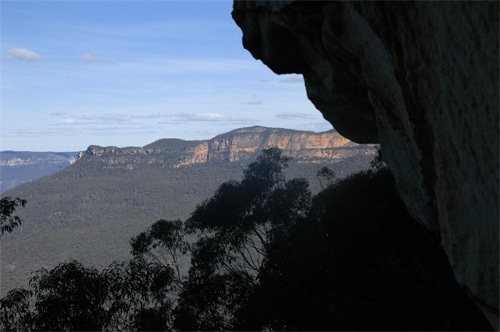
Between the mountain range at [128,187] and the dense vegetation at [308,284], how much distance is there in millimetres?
70211

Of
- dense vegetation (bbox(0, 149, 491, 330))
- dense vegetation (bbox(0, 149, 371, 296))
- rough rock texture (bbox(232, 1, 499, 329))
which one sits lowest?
dense vegetation (bbox(0, 149, 371, 296))

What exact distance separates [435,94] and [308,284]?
9.99m

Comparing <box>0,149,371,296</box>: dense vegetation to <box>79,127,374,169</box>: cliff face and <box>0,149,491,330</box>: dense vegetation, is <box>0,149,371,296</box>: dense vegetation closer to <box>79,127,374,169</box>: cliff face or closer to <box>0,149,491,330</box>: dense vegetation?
<box>79,127,374,169</box>: cliff face

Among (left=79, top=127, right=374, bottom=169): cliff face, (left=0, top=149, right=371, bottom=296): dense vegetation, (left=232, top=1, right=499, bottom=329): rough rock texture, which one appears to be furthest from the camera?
(left=79, top=127, right=374, bottom=169): cliff face

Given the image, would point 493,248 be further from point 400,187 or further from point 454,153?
point 400,187

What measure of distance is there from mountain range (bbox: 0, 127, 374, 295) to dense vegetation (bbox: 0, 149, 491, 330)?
70.2 metres

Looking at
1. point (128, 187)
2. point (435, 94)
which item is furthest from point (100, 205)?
point (435, 94)

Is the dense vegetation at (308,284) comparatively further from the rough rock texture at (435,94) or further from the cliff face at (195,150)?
the cliff face at (195,150)

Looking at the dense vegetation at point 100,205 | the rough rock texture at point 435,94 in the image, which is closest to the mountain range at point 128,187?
the dense vegetation at point 100,205

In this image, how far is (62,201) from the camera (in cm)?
15175

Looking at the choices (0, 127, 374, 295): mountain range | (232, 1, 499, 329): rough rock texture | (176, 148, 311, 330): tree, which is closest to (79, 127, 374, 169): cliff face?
(0, 127, 374, 295): mountain range

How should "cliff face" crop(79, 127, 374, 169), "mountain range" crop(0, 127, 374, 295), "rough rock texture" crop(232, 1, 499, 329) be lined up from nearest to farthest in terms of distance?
1. "rough rock texture" crop(232, 1, 499, 329)
2. "mountain range" crop(0, 127, 374, 295)
3. "cliff face" crop(79, 127, 374, 169)

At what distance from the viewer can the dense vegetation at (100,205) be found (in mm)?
101562

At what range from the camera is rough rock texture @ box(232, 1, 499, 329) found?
548 cm
